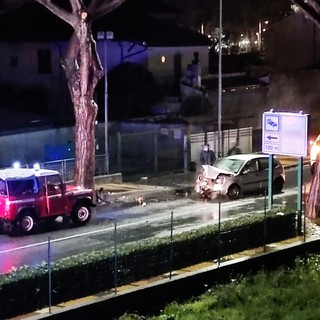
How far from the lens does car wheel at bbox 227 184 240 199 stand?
31778mm

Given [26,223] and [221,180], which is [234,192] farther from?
[26,223]

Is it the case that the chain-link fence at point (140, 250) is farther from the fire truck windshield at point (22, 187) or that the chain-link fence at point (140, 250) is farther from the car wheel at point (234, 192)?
the car wheel at point (234, 192)

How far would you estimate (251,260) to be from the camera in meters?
21.0

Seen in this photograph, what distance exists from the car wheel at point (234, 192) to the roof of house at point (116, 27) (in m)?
18.5

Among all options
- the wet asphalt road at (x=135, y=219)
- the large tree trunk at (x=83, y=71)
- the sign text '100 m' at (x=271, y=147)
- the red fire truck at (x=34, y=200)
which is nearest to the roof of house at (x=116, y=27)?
the wet asphalt road at (x=135, y=219)

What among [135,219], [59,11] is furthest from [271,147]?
[59,11]

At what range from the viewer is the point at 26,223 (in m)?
25.3

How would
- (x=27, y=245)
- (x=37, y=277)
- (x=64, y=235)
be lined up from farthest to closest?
(x=64, y=235) → (x=27, y=245) → (x=37, y=277)

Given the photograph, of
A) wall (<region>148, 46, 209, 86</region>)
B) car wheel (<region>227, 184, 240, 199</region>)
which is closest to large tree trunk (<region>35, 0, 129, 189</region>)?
car wheel (<region>227, 184, 240, 199</region>)

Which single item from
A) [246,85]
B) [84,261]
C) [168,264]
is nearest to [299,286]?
[168,264]

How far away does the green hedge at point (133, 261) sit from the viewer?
54.9ft

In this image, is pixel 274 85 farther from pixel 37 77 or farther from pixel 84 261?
pixel 84 261

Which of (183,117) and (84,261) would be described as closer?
(84,261)

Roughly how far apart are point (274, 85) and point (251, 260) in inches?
1286
